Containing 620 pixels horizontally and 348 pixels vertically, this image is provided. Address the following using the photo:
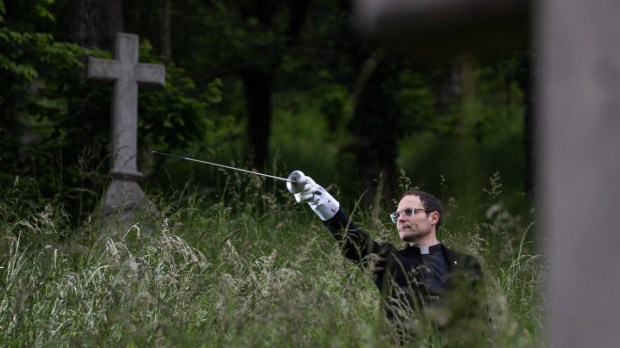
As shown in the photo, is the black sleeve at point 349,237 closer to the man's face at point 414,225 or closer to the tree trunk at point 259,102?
the man's face at point 414,225

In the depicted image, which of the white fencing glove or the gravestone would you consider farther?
the gravestone

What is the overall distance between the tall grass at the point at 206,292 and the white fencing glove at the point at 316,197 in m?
0.18

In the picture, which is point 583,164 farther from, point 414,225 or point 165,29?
point 165,29

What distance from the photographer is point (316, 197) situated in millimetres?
4824

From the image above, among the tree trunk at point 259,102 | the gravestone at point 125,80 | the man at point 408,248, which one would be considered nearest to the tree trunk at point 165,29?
the tree trunk at point 259,102

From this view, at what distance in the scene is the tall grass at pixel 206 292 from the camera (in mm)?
3670

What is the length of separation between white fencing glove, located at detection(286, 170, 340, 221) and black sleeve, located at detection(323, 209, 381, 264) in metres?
0.03

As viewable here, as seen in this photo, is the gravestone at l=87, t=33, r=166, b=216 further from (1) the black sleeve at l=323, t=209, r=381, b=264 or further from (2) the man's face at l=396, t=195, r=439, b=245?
(2) the man's face at l=396, t=195, r=439, b=245

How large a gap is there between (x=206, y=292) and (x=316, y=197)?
77 centimetres

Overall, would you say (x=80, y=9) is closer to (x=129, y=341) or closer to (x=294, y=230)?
(x=294, y=230)

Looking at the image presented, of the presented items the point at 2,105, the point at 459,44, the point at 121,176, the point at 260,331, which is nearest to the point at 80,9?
the point at 2,105

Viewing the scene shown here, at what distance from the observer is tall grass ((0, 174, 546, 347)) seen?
3670mm

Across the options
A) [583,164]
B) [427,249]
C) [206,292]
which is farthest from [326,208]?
[583,164]

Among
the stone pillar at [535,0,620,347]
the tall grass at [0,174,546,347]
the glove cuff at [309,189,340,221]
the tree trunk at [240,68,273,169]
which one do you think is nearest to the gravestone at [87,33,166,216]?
the tall grass at [0,174,546,347]
